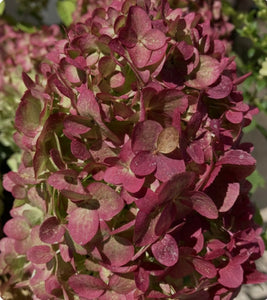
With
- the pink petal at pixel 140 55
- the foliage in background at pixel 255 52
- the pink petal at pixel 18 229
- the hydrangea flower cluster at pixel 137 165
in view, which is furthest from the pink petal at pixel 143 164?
the foliage in background at pixel 255 52

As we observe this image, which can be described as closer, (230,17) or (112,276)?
(112,276)

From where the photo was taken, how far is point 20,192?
59 centimetres

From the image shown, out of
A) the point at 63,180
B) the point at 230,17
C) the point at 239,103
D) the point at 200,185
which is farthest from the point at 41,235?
the point at 230,17

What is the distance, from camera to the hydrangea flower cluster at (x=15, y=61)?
1.01 m

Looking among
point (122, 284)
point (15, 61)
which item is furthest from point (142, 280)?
point (15, 61)

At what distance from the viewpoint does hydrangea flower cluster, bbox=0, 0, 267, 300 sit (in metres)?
0.45

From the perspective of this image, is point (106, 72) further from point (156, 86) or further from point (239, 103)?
point (239, 103)

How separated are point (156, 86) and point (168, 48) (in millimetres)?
71

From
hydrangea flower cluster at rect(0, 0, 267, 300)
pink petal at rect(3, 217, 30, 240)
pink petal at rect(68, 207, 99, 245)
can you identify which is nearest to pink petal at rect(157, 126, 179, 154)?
hydrangea flower cluster at rect(0, 0, 267, 300)

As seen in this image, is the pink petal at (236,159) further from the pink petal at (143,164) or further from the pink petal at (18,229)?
the pink petal at (18,229)

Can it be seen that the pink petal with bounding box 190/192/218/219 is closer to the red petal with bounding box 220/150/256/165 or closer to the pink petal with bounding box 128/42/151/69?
the red petal with bounding box 220/150/256/165

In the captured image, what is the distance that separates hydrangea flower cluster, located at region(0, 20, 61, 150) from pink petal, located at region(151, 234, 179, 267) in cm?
66

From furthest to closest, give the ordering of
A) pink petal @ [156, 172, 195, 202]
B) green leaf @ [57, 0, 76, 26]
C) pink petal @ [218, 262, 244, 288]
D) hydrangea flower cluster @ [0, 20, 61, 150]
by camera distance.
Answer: green leaf @ [57, 0, 76, 26] → hydrangea flower cluster @ [0, 20, 61, 150] → pink petal @ [218, 262, 244, 288] → pink petal @ [156, 172, 195, 202]

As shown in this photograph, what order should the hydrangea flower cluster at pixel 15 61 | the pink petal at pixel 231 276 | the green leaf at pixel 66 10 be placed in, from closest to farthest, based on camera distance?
1. the pink petal at pixel 231 276
2. the hydrangea flower cluster at pixel 15 61
3. the green leaf at pixel 66 10
